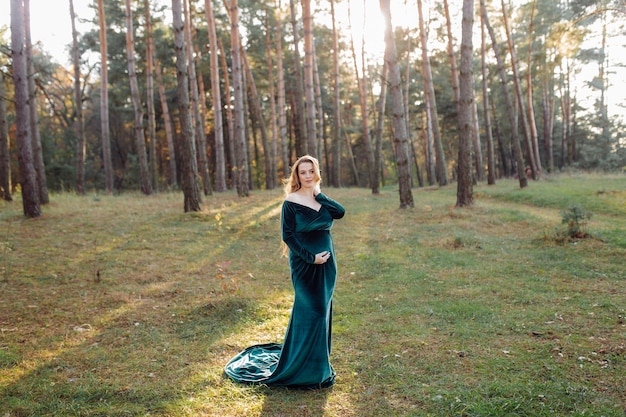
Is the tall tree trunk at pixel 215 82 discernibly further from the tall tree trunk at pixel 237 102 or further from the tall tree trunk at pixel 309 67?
the tall tree trunk at pixel 309 67

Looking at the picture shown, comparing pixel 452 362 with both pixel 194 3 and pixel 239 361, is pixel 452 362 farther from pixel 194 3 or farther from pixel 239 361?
pixel 194 3

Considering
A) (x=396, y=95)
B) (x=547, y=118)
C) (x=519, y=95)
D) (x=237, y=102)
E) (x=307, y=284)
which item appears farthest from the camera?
(x=547, y=118)

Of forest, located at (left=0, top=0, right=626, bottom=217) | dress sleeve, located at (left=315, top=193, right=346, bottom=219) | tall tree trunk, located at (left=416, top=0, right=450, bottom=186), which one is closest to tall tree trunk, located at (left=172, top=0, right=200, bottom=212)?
forest, located at (left=0, top=0, right=626, bottom=217)

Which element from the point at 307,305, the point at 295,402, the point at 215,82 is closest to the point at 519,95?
the point at 215,82

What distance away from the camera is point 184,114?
13.4 meters

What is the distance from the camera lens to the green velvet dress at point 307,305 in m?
4.71

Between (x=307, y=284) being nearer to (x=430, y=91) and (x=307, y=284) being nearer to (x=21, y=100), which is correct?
(x=21, y=100)

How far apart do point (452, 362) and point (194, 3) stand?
77.6 ft

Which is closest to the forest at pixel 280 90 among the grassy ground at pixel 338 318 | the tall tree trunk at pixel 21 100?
the tall tree trunk at pixel 21 100

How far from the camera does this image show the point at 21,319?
6457 millimetres

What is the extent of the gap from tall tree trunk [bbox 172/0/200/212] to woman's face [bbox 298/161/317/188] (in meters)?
9.01

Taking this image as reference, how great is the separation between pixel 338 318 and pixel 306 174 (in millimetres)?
2814

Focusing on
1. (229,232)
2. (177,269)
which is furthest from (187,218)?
(177,269)

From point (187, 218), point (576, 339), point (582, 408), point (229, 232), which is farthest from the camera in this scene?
point (187, 218)
